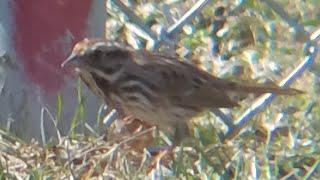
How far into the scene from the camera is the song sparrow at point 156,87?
4809mm

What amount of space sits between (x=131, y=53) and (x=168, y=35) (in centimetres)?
47

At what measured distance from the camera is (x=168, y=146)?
490 centimetres

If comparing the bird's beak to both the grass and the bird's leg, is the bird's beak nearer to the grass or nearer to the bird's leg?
the grass

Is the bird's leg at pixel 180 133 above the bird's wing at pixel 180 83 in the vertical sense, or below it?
below

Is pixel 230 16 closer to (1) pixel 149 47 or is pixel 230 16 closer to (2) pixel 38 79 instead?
(1) pixel 149 47

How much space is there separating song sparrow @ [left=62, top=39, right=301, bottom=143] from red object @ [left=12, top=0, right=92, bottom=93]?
0.38 feet

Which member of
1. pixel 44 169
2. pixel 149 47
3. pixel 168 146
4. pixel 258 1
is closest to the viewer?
pixel 44 169

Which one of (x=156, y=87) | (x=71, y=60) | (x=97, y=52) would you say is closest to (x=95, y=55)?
(x=97, y=52)

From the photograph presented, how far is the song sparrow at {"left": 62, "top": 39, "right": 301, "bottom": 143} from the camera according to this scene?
4.81 metres

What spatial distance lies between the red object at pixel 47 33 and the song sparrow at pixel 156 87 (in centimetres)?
12

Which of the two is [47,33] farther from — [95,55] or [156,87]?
[156,87]

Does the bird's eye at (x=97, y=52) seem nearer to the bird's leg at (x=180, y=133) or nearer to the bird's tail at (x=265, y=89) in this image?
the bird's leg at (x=180, y=133)

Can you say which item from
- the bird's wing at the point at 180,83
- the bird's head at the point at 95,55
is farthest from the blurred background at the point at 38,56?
the bird's wing at the point at 180,83

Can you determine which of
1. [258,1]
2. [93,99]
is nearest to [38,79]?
[93,99]
